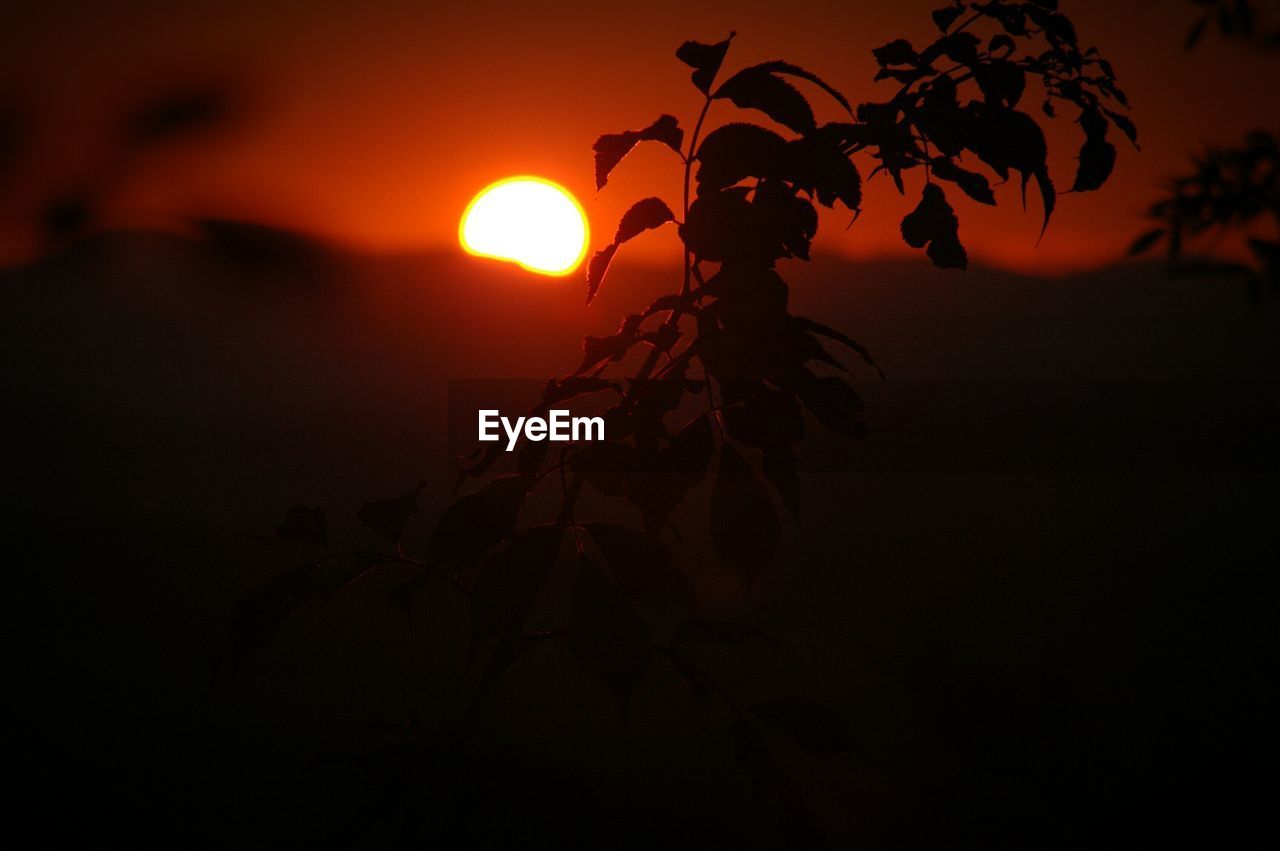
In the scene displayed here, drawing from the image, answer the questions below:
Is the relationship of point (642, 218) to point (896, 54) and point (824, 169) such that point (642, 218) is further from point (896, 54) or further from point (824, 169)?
point (896, 54)

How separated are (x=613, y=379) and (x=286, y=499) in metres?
2.58

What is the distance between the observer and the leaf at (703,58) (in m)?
0.75

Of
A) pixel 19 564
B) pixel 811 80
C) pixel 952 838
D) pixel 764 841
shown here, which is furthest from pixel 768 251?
pixel 19 564

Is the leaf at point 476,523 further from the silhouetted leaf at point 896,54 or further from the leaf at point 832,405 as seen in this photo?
the silhouetted leaf at point 896,54

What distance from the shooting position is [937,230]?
0.80 metres

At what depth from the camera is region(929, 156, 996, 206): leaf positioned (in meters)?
0.80

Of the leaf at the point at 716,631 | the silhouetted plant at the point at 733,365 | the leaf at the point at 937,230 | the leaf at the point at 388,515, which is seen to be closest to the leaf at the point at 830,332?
the silhouetted plant at the point at 733,365

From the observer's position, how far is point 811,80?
2.45ft

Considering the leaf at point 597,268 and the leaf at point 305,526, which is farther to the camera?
the leaf at point 305,526

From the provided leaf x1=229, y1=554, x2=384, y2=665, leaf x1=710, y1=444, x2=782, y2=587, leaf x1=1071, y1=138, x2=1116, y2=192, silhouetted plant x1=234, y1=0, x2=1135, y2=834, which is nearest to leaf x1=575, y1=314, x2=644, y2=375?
silhouetted plant x1=234, y1=0, x2=1135, y2=834

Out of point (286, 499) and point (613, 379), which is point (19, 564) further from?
point (613, 379)

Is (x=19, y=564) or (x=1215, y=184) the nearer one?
(x=1215, y=184)

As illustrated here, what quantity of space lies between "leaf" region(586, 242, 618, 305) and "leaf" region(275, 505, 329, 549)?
33 centimetres

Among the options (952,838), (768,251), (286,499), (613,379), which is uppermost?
(768,251)
